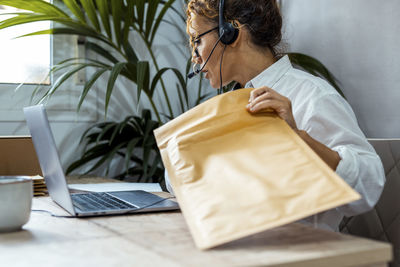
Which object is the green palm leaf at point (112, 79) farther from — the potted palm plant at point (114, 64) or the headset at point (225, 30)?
the headset at point (225, 30)

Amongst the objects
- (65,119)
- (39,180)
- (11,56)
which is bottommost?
(65,119)

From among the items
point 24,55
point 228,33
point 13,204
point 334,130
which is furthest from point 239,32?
point 24,55

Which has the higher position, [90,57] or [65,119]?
[90,57]

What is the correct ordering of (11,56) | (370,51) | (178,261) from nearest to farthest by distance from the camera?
1. (178,261)
2. (370,51)
3. (11,56)

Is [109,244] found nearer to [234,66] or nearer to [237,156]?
[237,156]

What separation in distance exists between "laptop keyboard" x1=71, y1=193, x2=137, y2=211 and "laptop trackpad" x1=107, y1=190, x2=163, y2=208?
0.02 m

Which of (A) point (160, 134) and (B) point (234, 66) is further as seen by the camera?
(B) point (234, 66)

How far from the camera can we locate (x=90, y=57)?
220 centimetres

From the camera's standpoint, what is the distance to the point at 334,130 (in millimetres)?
981

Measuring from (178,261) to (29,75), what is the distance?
180 cm

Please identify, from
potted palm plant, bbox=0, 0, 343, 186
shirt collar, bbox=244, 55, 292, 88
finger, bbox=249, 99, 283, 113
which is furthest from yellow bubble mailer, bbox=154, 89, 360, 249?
potted palm plant, bbox=0, 0, 343, 186

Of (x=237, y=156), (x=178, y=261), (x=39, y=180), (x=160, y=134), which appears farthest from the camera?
(x=39, y=180)

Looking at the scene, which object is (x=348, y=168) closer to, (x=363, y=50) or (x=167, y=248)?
(x=167, y=248)

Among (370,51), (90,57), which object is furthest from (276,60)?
(90,57)
